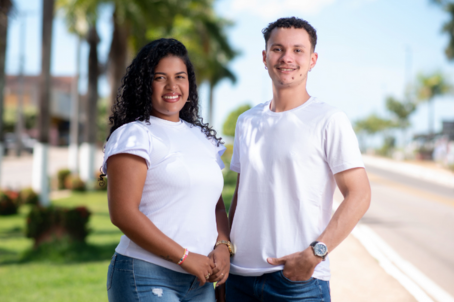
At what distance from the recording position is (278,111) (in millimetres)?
2395

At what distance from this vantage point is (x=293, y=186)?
225 cm

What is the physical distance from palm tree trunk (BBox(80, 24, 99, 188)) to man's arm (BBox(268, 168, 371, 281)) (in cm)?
2024

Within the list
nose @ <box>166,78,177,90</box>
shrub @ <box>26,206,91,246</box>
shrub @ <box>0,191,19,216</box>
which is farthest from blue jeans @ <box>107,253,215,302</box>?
shrub @ <box>0,191,19,216</box>

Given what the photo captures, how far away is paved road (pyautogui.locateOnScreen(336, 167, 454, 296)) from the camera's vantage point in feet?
24.5

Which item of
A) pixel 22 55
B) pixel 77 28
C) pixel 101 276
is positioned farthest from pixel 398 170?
pixel 22 55

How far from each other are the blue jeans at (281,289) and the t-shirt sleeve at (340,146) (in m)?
0.53

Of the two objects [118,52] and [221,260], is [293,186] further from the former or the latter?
[118,52]

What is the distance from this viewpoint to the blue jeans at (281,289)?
222 cm

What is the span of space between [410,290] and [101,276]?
5895 millimetres

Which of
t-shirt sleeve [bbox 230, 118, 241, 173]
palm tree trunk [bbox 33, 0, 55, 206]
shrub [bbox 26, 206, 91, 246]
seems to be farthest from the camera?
palm tree trunk [bbox 33, 0, 55, 206]

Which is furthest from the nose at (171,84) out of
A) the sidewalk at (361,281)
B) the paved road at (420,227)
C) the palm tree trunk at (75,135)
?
the palm tree trunk at (75,135)

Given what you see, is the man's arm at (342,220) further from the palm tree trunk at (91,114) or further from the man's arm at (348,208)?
the palm tree trunk at (91,114)

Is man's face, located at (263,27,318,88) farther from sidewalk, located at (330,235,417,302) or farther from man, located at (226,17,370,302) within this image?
sidewalk, located at (330,235,417,302)

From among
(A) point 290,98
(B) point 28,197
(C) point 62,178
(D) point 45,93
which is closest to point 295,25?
(A) point 290,98
